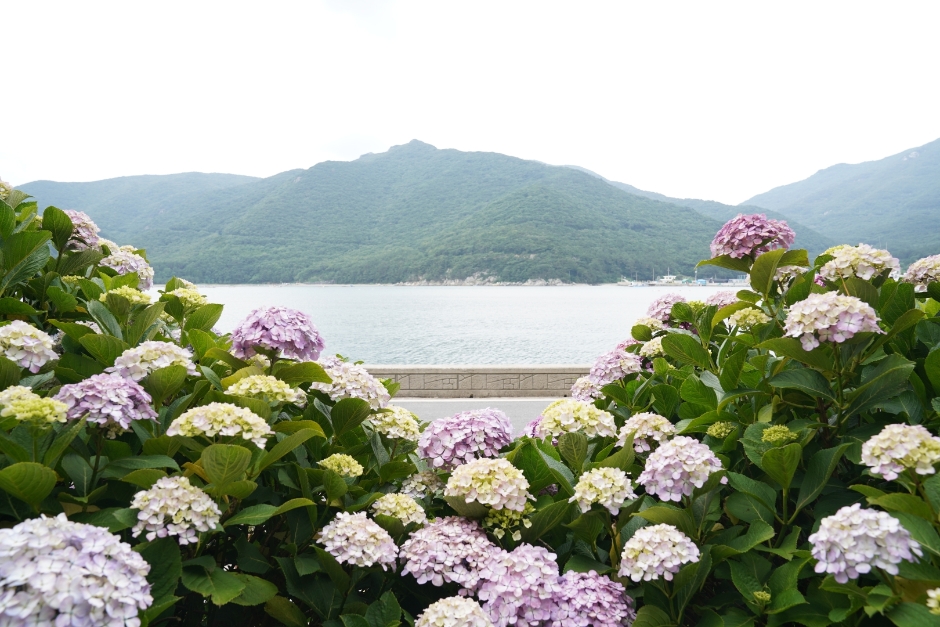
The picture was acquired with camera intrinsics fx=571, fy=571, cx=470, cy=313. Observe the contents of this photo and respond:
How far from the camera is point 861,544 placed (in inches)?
43.2

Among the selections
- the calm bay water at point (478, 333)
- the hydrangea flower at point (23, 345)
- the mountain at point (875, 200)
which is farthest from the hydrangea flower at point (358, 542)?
the mountain at point (875, 200)

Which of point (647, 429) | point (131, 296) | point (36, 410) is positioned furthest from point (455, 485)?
point (131, 296)

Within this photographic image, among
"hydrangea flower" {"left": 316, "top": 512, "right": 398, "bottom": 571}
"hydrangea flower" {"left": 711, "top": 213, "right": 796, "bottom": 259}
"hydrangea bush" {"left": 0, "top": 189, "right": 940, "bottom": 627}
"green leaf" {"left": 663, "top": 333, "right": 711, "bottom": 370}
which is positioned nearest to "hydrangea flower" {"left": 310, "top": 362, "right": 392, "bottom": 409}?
"hydrangea bush" {"left": 0, "top": 189, "right": 940, "bottom": 627}

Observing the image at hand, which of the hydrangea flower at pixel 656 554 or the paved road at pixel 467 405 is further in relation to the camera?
the paved road at pixel 467 405

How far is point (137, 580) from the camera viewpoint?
3.30ft

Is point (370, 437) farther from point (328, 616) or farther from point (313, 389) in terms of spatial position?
point (328, 616)

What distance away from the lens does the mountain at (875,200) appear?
82.7m

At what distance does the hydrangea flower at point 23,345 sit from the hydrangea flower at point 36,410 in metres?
0.33

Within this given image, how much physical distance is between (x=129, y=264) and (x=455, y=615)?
2214mm

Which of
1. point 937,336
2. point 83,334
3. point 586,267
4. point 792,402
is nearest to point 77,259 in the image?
point 83,334

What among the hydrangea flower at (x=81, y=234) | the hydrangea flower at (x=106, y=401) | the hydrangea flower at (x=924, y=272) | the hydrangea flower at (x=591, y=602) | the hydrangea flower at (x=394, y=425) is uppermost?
the hydrangea flower at (x=81, y=234)

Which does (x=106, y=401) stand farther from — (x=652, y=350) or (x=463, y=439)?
(x=652, y=350)

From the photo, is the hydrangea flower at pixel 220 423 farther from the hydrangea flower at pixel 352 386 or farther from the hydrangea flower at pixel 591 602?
the hydrangea flower at pixel 591 602

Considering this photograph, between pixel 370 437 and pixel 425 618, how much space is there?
2.59 feet
